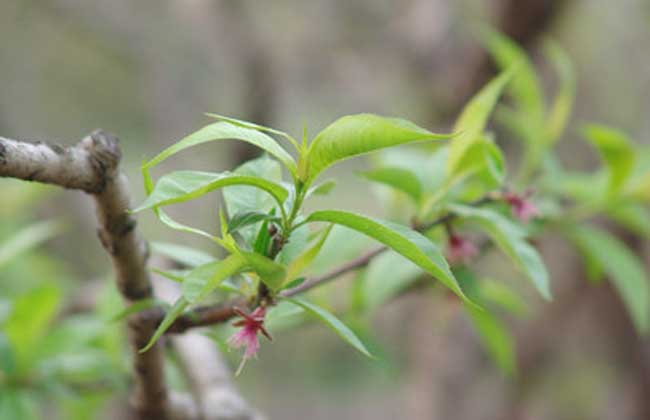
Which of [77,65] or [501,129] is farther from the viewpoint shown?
[77,65]

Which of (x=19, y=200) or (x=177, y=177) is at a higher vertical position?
(x=177, y=177)

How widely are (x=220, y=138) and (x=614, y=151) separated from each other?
1.48 ft

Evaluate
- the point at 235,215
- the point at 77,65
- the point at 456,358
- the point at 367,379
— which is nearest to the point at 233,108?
the point at 77,65

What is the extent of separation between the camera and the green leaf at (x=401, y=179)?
0.53 metres

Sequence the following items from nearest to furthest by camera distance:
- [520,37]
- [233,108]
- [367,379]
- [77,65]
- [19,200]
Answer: [19,200] < [520,37] < [233,108] < [77,65] < [367,379]

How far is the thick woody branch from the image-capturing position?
1.16 ft

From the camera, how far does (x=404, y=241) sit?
0.34 m

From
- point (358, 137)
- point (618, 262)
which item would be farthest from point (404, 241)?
point (618, 262)

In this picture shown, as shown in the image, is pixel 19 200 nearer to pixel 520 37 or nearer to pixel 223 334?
pixel 223 334

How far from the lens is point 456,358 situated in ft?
5.29

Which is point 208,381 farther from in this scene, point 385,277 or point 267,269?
point 267,269

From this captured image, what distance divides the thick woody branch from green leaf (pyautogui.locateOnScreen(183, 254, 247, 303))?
0.07 meters

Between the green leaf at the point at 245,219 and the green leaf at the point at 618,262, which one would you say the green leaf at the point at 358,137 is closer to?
the green leaf at the point at 245,219

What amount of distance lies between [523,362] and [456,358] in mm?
319
